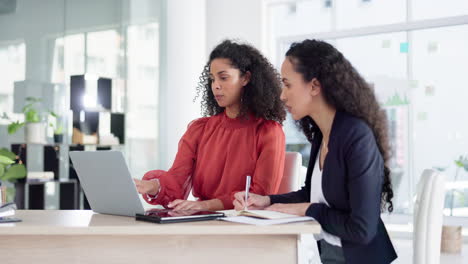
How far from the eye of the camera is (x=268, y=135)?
234 cm

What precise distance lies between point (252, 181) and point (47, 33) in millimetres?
3728

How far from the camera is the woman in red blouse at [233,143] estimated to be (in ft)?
7.58

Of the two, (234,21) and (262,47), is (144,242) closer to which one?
(262,47)

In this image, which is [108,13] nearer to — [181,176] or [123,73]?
[123,73]

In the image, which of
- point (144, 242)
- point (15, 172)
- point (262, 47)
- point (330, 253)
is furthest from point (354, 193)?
point (262, 47)

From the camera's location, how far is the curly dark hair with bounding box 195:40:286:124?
2387 mm

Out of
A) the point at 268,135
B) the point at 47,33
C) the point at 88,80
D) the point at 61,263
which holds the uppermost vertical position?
the point at 47,33

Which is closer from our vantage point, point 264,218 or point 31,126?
point 264,218

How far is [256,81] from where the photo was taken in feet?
7.89

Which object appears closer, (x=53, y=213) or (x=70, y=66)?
(x=53, y=213)

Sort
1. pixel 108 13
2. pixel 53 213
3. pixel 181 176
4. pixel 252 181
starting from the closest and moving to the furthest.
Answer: pixel 53 213 → pixel 252 181 → pixel 181 176 → pixel 108 13

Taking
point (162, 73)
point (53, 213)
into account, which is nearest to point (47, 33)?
point (162, 73)

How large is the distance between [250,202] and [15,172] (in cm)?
348

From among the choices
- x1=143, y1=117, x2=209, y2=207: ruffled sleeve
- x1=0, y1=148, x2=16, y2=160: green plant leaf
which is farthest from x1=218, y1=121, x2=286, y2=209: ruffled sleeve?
x1=0, y1=148, x2=16, y2=160: green plant leaf
